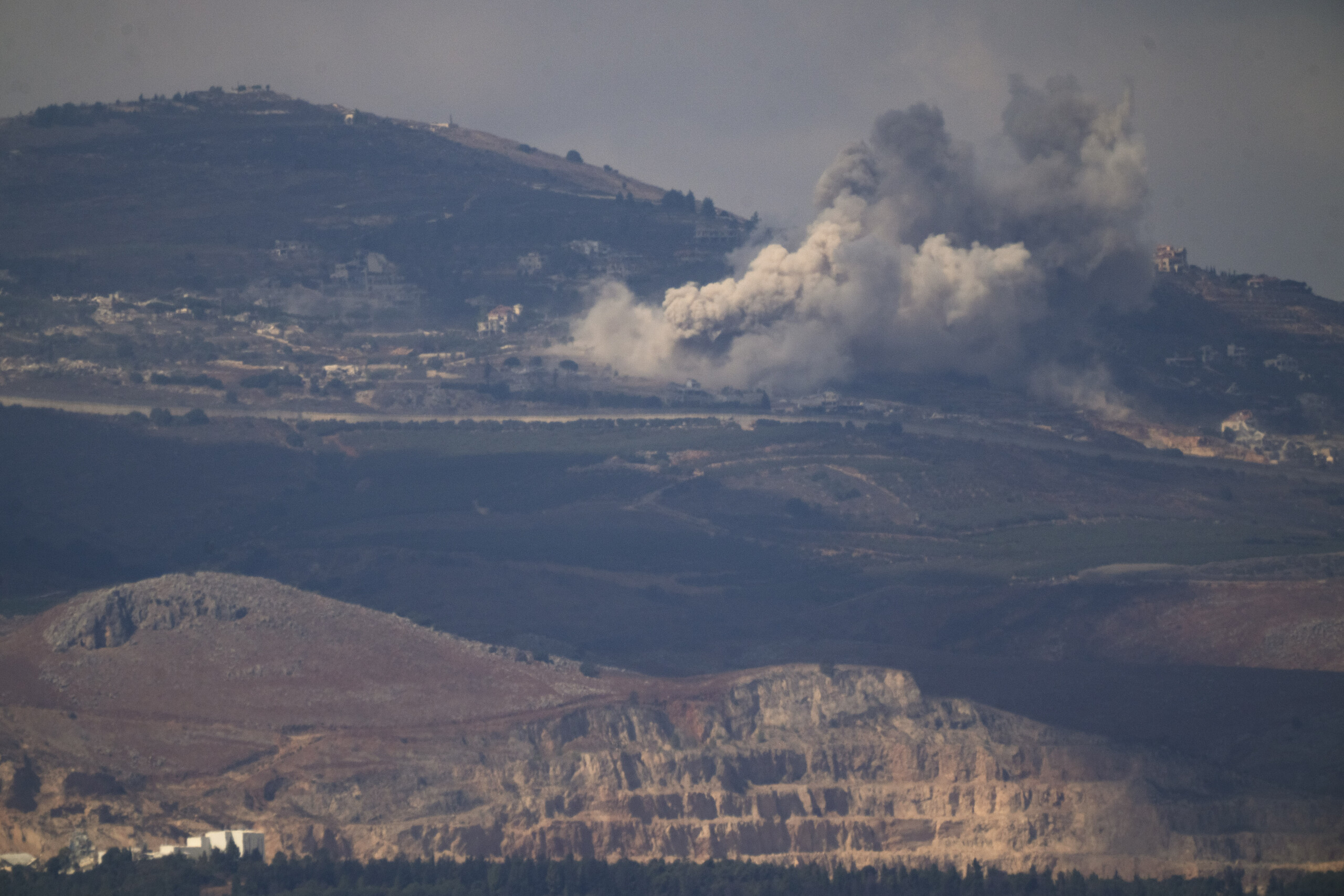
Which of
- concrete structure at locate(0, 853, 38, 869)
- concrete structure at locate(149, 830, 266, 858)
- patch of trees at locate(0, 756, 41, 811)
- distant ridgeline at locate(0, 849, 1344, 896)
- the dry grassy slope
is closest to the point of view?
distant ridgeline at locate(0, 849, 1344, 896)

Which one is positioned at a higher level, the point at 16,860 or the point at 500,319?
the point at 500,319

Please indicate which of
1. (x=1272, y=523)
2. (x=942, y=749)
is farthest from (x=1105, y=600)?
(x=1272, y=523)

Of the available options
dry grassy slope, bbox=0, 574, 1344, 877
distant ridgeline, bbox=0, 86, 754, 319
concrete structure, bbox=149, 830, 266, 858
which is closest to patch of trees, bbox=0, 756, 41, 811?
dry grassy slope, bbox=0, 574, 1344, 877

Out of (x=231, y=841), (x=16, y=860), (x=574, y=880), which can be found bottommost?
(x=16, y=860)

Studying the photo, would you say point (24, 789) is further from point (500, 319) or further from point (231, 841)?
point (500, 319)

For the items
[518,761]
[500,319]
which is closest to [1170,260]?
[500,319]

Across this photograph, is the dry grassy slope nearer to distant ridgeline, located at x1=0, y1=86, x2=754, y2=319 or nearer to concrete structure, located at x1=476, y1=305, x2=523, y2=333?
concrete structure, located at x1=476, y1=305, x2=523, y2=333
